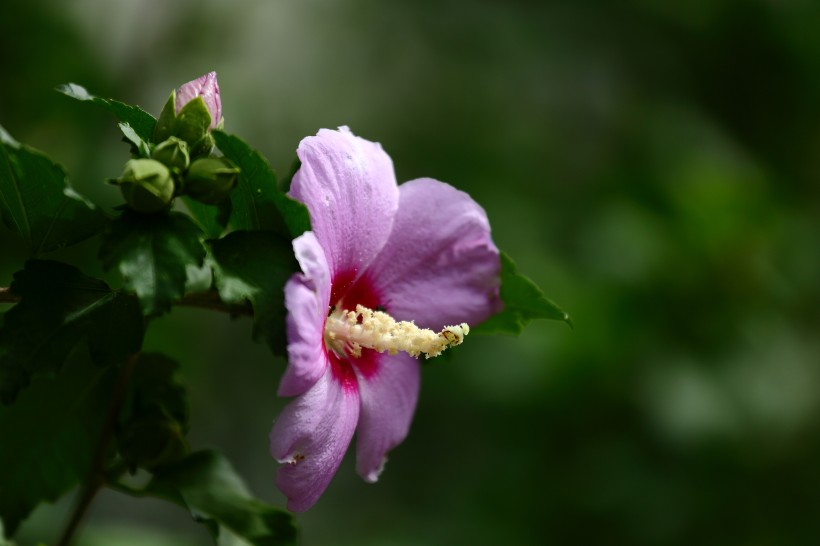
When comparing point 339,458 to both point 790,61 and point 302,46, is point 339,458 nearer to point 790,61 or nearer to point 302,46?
point 790,61

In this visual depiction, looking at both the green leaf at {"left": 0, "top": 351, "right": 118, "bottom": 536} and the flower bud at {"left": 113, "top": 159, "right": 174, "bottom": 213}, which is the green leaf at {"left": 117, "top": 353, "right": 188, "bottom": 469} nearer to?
the green leaf at {"left": 0, "top": 351, "right": 118, "bottom": 536}

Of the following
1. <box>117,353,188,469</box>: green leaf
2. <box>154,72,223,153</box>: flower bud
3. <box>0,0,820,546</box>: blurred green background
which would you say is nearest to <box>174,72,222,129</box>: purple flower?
<box>154,72,223,153</box>: flower bud

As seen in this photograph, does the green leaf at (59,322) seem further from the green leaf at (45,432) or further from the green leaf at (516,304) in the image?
the green leaf at (516,304)

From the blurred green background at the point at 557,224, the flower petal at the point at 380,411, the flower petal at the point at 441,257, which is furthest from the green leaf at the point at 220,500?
the blurred green background at the point at 557,224

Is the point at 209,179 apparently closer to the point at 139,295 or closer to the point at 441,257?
the point at 139,295

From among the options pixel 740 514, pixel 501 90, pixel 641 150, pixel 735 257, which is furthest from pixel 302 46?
pixel 740 514

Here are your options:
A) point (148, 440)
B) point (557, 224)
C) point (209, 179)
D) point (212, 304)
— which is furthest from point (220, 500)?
point (557, 224)
